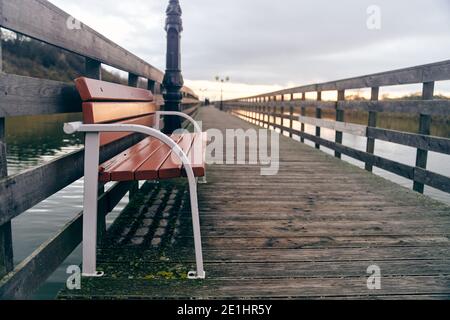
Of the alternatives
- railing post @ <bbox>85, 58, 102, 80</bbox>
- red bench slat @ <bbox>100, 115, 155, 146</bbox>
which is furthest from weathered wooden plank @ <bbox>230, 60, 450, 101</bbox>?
railing post @ <bbox>85, 58, 102, 80</bbox>

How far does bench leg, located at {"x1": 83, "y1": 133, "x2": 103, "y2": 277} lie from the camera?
6.66 feet

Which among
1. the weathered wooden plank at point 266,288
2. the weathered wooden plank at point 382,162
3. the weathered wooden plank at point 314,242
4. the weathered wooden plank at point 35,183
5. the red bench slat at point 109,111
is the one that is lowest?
the weathered wooden plank at point 266,288

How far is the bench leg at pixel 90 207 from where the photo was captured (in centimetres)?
203

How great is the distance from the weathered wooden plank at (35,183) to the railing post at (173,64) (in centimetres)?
358

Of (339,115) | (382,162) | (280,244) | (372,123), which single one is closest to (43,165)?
(280,244)

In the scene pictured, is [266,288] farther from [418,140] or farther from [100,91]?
[418,140]

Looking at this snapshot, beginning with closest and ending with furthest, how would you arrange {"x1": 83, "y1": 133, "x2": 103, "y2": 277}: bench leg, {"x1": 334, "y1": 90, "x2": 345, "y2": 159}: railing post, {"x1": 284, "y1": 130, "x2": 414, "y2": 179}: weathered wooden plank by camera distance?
{"x1": 83, "y1": 133, "x2": 103, "y2": 277}: bench leg < {"x1": 284, "y1": 130, "x2": 414, "y2": 179}: weathered wooden plank < {"x1": 334, "y1": 90, "x2": 345, "y2": 159}: railing post

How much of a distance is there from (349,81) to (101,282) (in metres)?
5.37

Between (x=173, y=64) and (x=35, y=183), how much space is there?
444 cm

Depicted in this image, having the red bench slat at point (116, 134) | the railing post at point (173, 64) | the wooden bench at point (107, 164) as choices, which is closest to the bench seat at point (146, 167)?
the wooden bench at point (107, 164)

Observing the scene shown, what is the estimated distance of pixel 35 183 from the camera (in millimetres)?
1871

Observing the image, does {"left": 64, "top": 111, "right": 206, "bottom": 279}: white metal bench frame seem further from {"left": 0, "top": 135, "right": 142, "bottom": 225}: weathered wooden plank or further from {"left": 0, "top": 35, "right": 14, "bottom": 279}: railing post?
{"left": 0, "top": 35, "right": 14, "bottom": 279}: railing post

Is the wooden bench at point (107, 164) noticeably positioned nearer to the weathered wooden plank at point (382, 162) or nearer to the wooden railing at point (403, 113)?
the wooden railing at point (403, 113)

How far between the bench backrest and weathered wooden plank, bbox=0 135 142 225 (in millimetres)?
250
